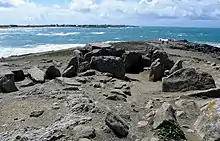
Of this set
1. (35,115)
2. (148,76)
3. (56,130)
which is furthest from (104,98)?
(148,76)

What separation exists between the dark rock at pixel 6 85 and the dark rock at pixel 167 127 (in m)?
5.62

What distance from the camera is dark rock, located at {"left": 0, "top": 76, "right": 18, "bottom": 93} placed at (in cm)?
1114

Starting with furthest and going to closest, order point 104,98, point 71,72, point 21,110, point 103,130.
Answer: point 71,72 → point 104,98 → point 21,110 → point 103,130

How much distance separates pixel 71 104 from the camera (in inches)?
343

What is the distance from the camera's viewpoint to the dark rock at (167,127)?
6.81m

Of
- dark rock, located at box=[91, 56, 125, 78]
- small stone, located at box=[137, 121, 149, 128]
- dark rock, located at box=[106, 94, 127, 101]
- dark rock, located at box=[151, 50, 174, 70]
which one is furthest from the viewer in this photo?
dark rock, located at box=[151, 50, 174, 70]

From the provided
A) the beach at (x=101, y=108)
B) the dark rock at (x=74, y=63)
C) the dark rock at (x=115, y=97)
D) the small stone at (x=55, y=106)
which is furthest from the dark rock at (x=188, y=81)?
the dark rock at (x=74, y=63)

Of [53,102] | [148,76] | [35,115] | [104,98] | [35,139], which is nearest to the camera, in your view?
[35,139]

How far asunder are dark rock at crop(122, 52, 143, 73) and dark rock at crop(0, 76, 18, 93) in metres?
6.67

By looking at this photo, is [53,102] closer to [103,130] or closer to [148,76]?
[103,130]

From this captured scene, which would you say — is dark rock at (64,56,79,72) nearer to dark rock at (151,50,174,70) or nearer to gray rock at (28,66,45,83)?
gray rock at (28,66,45,83)

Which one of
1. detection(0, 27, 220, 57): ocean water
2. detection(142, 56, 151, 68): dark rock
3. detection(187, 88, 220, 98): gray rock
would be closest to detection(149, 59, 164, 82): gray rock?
detection(142, 56, 151, 68): dark rock

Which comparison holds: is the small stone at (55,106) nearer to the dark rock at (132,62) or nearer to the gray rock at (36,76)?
the gray rock at (36,76)

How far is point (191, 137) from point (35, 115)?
12.0 feet
